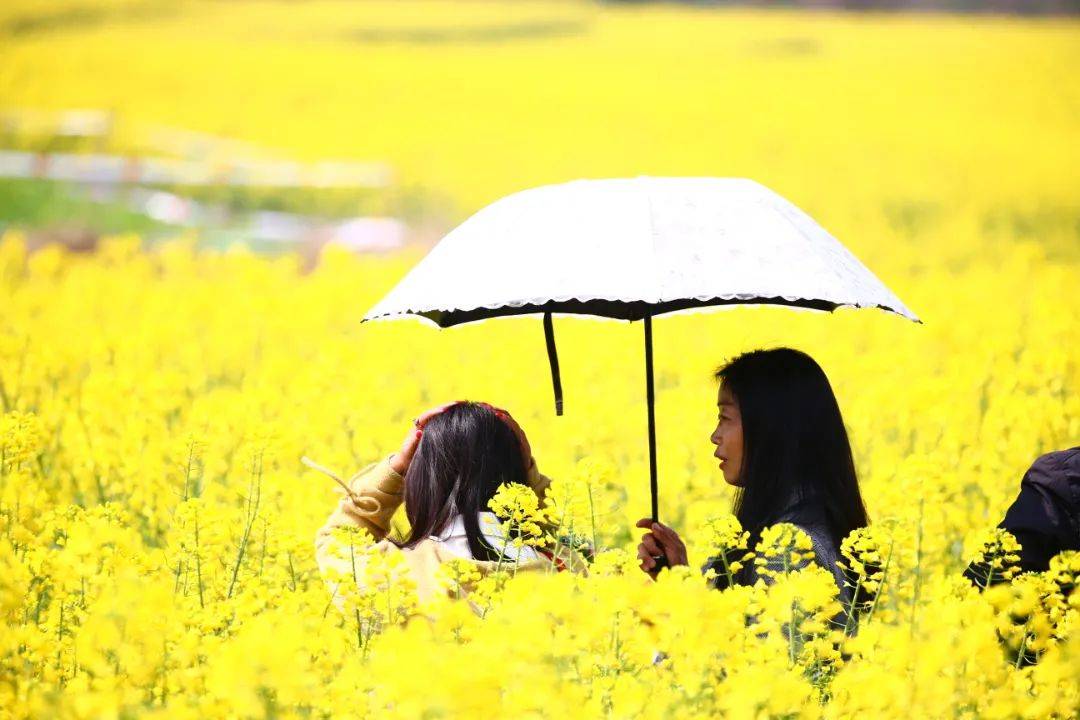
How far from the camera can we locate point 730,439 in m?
2.97

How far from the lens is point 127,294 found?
297 inches

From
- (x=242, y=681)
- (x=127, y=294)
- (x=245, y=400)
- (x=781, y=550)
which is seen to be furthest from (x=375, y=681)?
(x=127, y=294)

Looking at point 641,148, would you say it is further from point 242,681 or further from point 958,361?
point 242,681

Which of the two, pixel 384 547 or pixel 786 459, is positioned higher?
pixel 786 459

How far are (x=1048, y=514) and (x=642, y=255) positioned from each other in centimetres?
103

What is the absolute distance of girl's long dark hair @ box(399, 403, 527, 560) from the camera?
286cm

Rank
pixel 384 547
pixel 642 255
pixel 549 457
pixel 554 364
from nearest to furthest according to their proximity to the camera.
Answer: pixel 384 547 < pixel 642 255 < pixel 554 364 < pixel 549 457

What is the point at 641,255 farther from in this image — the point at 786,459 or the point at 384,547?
the point at 384,547

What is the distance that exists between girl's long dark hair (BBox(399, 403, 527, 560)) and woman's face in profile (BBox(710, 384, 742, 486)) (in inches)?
17.6

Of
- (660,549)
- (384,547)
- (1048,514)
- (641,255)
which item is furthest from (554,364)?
(1048,514)

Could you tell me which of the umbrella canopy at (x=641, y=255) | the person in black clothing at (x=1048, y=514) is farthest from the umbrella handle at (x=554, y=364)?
the person in black clothing at (x=1048, y=514)

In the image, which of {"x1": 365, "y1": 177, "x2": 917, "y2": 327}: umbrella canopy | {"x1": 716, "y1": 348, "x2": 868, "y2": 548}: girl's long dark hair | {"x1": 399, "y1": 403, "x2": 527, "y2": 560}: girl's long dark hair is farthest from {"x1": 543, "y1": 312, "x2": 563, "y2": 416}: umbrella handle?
{"x1": 716, "y1": 348, "x2": 868, "y2": 548}: girl's long dark hair

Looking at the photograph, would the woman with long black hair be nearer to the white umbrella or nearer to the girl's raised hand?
the girl's raised hand

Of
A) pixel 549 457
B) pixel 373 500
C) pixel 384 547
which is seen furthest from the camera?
pixel 549 457
